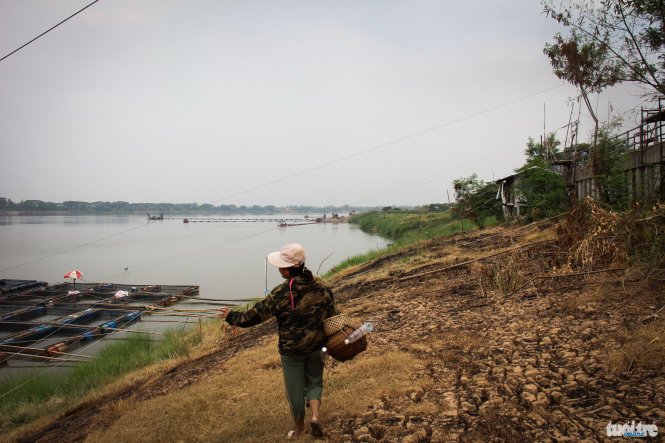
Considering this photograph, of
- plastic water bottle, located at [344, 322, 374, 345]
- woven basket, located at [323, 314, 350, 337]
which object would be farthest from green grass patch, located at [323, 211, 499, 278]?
woven basket, located at [323, 314, 350, 337]

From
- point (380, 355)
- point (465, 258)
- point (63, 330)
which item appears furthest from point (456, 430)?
point (63, 330)

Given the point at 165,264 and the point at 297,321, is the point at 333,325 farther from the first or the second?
the point at 165,264

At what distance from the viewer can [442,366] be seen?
3.88 metres

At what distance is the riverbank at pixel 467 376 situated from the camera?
2.82 metres

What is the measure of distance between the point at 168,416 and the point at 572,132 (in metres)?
15.6

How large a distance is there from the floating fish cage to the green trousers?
38.7 ft

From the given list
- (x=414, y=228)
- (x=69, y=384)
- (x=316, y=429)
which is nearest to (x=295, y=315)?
(x=316, y=429)

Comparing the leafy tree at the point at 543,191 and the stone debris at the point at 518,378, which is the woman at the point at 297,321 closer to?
the stone debris at the point at 518,378

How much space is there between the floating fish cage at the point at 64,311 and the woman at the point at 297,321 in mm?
11819

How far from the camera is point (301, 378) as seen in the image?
9.54ft

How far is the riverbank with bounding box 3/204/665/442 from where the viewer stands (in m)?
2.82

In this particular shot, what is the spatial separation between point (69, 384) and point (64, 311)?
1104 cm

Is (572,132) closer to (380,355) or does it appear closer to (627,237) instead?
(627,237)

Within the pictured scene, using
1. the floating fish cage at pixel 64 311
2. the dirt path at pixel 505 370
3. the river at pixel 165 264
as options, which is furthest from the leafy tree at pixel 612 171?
the floating fish cage at pixel 64 311
